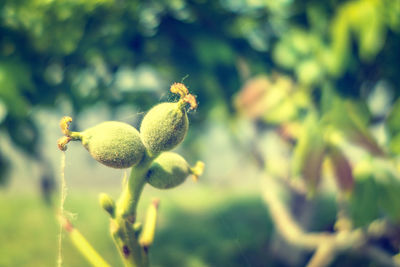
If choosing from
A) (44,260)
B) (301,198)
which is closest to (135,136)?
(44,260)

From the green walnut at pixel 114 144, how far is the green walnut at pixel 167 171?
43mm

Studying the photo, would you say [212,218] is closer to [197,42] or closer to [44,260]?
[44,260]

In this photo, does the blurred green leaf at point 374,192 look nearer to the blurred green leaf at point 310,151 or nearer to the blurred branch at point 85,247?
the blurred green leaf at point 310,151

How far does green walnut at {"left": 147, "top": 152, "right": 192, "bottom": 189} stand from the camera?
40 centimetres

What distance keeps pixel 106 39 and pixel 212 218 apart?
2.70 m

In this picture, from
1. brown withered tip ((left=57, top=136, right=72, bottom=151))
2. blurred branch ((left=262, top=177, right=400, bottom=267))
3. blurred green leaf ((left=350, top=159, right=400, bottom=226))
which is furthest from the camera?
blurred branch ((left=262, top=177, right=400, bottom=267))

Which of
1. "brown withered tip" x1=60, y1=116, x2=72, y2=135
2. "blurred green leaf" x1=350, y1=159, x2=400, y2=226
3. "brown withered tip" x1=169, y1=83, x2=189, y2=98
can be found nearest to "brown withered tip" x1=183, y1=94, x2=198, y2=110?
"brown withered tip" x1=169, y1=83, x2=189, y2=98

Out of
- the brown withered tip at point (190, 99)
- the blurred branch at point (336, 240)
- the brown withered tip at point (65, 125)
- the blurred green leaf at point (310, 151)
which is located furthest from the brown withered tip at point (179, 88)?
the blurred branch at point (336, 240)

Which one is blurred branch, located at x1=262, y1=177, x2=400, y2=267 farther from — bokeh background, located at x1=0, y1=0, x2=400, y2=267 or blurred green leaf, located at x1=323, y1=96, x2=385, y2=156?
blurred green leaf, located at x1=323, y1=96, x2=385, y2=156

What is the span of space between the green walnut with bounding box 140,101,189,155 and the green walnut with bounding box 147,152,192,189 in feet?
0.16

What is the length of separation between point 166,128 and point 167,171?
0.08 meters

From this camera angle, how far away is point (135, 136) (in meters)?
0.36

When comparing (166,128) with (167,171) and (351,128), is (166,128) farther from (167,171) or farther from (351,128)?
(351,128)

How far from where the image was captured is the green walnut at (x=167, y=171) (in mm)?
398
